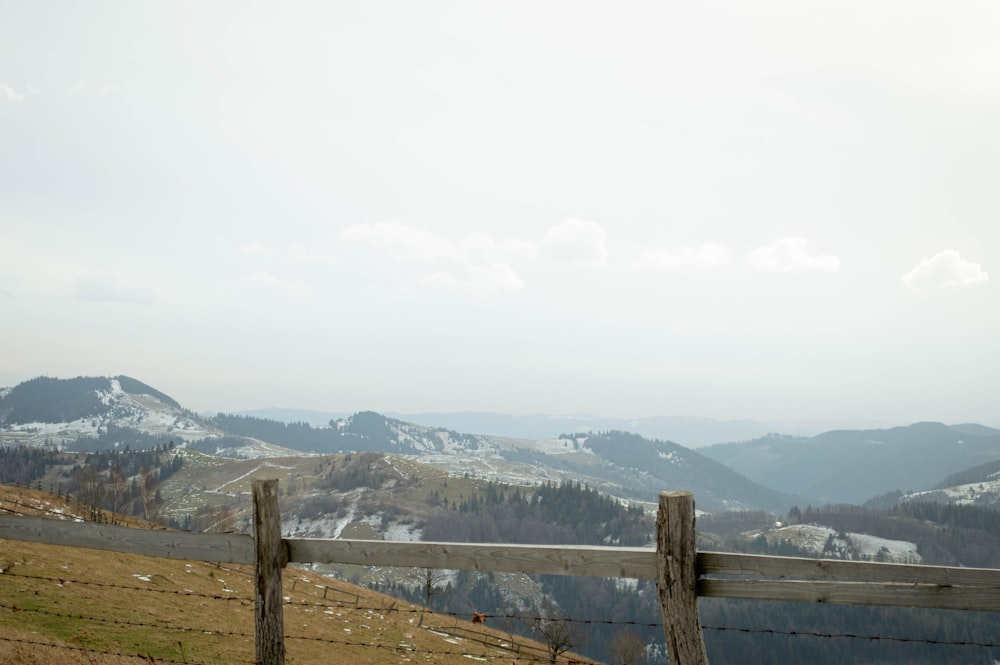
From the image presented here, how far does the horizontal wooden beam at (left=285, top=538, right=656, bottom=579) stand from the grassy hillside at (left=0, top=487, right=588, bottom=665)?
39.0 inches

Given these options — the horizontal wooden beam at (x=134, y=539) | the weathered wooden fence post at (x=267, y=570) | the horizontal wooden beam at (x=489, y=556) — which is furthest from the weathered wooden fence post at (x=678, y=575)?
the horizontal wooden beam at (x=134, y=539)

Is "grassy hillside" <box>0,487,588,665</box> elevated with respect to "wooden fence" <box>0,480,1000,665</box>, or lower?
lower

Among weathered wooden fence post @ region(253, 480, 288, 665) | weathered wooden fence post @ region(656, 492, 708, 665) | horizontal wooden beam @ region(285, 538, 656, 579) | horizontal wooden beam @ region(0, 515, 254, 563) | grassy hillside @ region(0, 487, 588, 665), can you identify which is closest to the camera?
weathered wooden fence post @ region(656, 492, 708, 665)

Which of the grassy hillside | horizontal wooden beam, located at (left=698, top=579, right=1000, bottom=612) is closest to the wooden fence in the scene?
horizontal wooden beam, located at (left=698, top=579, right=1000, bottom=612)

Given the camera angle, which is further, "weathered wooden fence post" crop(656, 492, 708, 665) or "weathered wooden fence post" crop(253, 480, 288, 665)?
"weathered wooden fence post" crop(253, 480, 288, 665)

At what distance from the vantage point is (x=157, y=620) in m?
24.9

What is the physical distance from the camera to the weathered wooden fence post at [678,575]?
6.99 metres

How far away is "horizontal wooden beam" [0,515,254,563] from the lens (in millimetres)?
8094

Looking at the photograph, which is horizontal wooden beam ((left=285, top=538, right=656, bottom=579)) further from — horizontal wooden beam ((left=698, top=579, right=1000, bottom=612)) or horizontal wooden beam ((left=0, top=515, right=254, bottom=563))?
horizontal wooden beam ((left=698, top=579, right=1000, bottom=612))

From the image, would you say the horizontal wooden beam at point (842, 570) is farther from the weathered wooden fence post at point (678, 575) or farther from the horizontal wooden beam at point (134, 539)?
the horizontal wooden beam at point (134, 539)

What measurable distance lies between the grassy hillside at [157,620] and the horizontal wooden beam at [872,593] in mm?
5652

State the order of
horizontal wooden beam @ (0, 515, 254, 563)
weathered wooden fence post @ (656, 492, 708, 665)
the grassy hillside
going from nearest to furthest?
weathered wooden fence post @ (656, 492, 708, 665)
horizontal wooden beam @ (0, 515, 254, 563)
the grassy hillside

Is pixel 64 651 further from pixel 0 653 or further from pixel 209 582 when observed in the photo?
pixel 209 582

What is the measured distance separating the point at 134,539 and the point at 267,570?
7.87 ft
